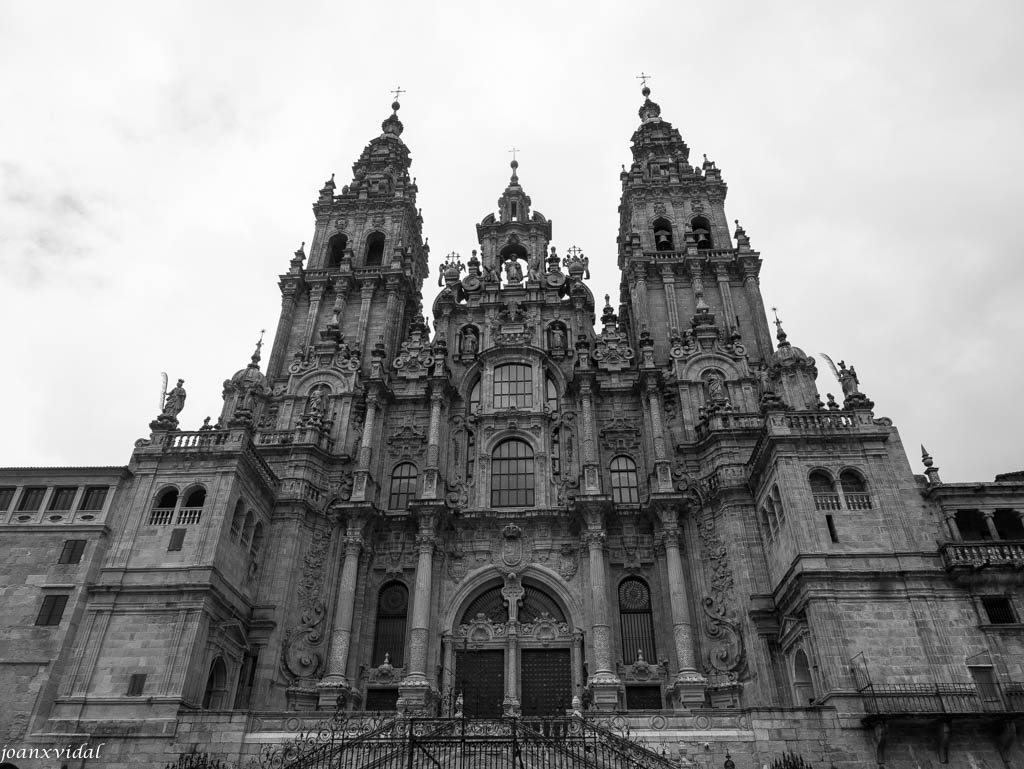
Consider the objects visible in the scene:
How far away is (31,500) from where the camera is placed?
2675 cm

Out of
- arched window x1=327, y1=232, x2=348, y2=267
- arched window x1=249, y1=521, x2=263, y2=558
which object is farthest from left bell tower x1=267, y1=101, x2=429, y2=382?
arched window x1=249, y1=521, x2=263, y2=558

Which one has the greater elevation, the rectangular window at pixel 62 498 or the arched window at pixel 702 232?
the arched window at pixel 702 232

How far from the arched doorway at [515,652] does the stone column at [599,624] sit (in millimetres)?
1505

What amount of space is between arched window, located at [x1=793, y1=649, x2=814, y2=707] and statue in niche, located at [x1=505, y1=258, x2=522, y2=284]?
22711 mm

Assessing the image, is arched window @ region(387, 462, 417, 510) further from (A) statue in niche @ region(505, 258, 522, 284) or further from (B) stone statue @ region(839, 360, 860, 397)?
(B) stone statue @ region(839, 360, 860, 397)

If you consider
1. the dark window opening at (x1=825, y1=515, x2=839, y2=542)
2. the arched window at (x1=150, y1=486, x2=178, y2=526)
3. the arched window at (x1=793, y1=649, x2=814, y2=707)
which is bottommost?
the arched window at (x1=793, y1=649, x2=814, y2=707)

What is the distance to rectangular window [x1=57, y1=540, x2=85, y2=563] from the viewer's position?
25484 millimetres

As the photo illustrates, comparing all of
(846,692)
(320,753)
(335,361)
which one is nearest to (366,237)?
(335,361)

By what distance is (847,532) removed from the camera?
24781 millimetres

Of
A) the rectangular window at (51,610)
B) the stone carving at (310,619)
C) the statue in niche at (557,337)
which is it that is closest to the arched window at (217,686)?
the stone carving at (310,619)

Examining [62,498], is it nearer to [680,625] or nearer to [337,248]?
[337,248]

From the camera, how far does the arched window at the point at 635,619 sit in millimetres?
29172

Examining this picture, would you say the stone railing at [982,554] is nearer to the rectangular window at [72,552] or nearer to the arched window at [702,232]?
the arched window at [702,232]

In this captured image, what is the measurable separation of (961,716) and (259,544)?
80.9ft
